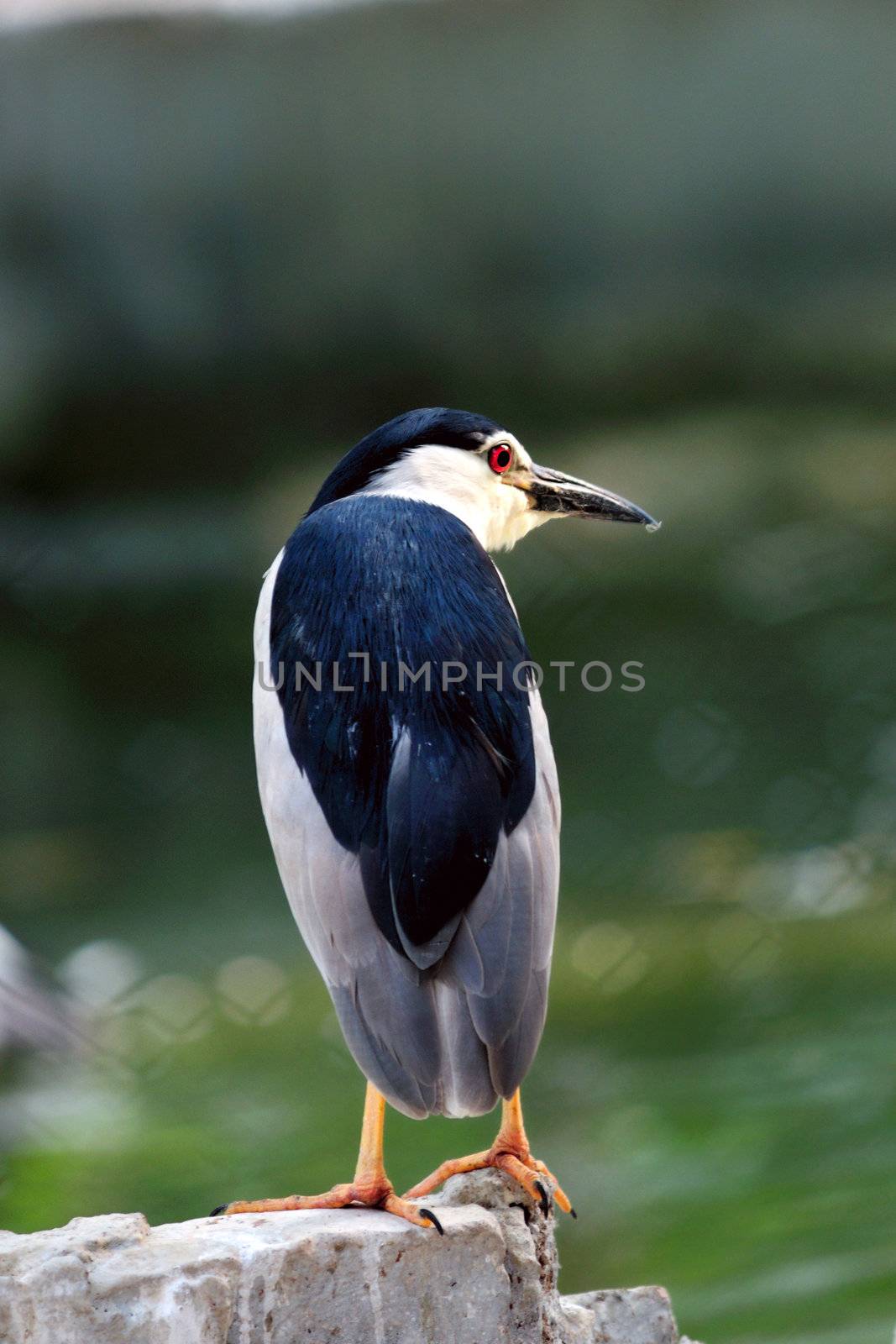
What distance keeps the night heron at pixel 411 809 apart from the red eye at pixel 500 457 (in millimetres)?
162

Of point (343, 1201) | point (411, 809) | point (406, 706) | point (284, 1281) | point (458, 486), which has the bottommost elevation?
point (284, 1281)

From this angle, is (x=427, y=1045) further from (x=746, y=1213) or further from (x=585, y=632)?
(x=585, y=632)

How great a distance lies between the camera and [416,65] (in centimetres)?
442

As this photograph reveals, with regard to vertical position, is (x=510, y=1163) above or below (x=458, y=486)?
below

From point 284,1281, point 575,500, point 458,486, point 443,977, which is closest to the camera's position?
point 284,1281

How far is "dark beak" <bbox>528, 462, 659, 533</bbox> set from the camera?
1909 mm

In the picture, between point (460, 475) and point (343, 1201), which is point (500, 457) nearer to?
point (460, 475)

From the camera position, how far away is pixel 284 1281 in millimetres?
1326

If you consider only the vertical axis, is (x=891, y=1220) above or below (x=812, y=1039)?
below

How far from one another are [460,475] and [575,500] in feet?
0.58

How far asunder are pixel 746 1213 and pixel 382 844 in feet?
5.79

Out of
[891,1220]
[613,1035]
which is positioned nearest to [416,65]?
[613,1035]

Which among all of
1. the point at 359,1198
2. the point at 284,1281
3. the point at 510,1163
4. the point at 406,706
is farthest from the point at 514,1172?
the point at 406,706

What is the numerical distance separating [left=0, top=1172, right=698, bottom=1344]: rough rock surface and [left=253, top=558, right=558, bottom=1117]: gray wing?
0.12 meters
